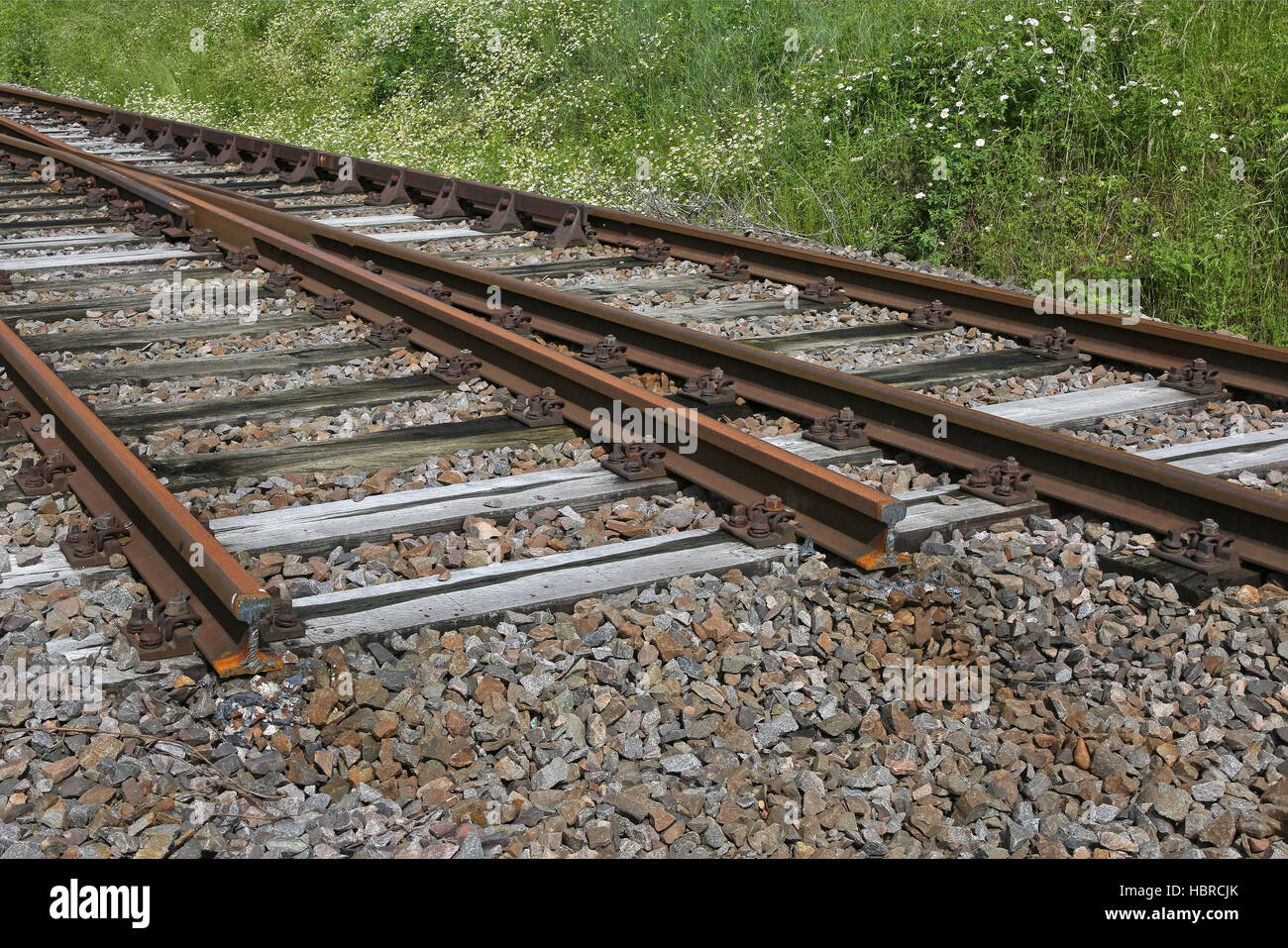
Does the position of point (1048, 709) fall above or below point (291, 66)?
below

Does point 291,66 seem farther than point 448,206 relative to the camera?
Yes

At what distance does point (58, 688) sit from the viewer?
327 cm

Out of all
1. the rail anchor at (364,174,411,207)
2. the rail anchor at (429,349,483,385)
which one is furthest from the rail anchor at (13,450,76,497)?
the rail anchor at (364,174,411,207)

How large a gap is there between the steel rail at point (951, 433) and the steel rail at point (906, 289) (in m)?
1.52

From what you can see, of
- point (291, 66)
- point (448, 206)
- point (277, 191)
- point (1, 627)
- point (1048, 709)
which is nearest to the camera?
point (1048, 709)

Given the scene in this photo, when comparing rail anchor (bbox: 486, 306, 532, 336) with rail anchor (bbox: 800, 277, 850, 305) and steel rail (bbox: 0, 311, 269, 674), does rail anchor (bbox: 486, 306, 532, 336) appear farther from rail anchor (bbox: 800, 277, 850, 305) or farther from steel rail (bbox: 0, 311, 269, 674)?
steel rail (bbox: 0, 311, 269, 674)

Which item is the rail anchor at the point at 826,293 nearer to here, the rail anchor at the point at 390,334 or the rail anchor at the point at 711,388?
the rail anchor at the point at 711,388

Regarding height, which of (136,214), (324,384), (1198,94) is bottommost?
(324,384)

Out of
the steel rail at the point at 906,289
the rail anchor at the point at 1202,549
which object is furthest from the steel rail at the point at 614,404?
the steel rail at the point at 906,289

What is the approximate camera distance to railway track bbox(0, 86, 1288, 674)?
12.8ft

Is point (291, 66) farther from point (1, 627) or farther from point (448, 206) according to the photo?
point (1, 627)

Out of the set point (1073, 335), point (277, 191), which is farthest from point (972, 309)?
point (277, 191)

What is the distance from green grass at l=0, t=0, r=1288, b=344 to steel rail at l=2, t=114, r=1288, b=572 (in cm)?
294

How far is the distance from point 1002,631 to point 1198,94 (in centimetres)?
→ 621
